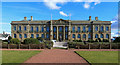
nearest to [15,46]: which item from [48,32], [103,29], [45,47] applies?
[45,47]

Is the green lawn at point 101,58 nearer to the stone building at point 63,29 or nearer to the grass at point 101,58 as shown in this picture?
the grass at point 101,58

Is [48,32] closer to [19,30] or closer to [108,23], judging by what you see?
[19,30]

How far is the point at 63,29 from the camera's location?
4484cm

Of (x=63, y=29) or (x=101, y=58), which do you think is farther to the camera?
(x=63, y=29)

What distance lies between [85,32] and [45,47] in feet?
88.7

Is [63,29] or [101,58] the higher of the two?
[63,29]

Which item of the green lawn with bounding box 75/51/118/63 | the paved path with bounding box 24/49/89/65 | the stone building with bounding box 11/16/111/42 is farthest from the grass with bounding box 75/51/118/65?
the stone building with bounding box 11/16/111/42

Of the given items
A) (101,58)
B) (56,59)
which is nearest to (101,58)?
(101,58)

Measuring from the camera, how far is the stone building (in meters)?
44.2

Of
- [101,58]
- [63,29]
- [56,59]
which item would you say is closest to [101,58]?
[101,58]

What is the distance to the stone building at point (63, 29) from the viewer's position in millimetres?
44188

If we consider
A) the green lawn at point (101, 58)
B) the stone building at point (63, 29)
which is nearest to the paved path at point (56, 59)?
the green lawn at point (101, 58)

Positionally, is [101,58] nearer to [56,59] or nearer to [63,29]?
[56,59]

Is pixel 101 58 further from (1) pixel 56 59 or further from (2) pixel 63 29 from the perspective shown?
(2) pixel 63 29
